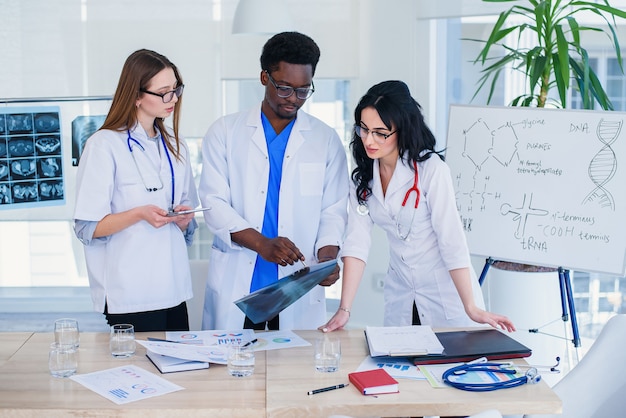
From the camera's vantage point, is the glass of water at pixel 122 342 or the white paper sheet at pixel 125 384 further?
the glass of water at pixel 122 342

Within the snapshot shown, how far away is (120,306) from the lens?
2.69 metres

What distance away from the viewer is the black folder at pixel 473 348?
222 cm

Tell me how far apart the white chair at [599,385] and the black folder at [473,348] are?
0.21 metres

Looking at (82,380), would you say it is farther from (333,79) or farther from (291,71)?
(333,79)

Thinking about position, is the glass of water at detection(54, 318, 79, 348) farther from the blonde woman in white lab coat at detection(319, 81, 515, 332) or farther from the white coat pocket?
the white coat pocket

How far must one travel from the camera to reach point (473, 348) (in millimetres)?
2297

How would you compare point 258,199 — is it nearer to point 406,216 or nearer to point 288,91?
point 288,91

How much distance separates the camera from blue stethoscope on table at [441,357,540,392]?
202cm

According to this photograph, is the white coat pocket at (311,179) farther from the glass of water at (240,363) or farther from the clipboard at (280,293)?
the glass of water at (240,363)

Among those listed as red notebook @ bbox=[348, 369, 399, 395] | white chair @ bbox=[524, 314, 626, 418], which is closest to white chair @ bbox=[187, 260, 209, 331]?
red notebook @ bbox=[348, 369, 399, 395]

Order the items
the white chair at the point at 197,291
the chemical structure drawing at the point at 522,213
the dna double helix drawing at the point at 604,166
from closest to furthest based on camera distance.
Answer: the white chair at the point at 197,291
the dna double helix drawing at the point at 604,166
the chemical structure drawing at the point at 522,213

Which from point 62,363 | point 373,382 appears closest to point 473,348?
point 373,382

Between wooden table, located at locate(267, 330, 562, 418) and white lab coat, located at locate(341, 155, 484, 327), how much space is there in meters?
0.65

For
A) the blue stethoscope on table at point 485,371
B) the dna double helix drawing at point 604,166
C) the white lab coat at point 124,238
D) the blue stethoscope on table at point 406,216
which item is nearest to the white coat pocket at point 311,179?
the blue stethoscope on table at point 406,216
